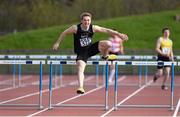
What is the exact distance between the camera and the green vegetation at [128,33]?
3847 cm

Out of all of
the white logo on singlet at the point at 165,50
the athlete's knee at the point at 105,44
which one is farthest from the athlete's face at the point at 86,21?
the white logo on singlet at the point at 165,50

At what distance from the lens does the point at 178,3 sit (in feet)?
194

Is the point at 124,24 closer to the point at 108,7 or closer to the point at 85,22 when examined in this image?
the point at 108,7

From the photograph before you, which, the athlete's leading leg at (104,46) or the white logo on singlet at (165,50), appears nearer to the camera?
the athlete's leading leg at (104,46)

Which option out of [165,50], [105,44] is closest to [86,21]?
[105,44]

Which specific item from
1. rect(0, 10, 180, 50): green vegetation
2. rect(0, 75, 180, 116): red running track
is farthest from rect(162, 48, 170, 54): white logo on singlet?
rect(0, 10, 180, 50): green vegetation

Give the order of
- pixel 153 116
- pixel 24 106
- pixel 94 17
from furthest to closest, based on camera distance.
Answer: pixel 94 17 < pixel 24 106 < pixel 153 116

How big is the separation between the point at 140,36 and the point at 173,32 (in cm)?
215

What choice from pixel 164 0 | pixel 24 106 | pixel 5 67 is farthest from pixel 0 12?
pixel 24 106

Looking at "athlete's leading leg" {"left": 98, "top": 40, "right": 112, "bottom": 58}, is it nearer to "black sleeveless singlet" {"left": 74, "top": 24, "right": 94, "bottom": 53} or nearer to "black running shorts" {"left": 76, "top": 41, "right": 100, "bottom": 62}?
"black running shorts" {"left": 76, "top": 41, "right": 100, "bottom": 62}

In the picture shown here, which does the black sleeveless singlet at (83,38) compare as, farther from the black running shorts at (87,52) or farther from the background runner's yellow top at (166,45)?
the background runner's yellow top at (166,45)

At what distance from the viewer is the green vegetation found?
38.5m

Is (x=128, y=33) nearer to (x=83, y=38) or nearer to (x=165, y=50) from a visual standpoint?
(x=165, y=50)

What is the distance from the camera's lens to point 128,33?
40.0 metres
